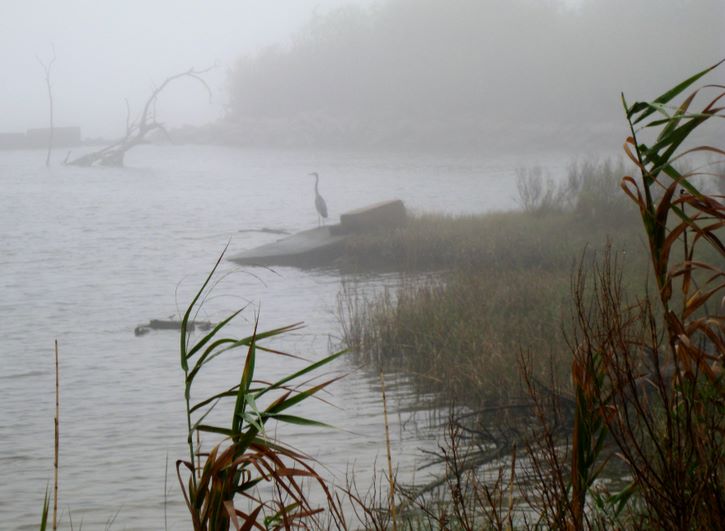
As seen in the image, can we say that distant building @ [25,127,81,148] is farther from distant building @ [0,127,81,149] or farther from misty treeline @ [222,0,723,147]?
misty treeline @ [222,0,723,147]

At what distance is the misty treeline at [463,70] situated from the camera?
1539 inches

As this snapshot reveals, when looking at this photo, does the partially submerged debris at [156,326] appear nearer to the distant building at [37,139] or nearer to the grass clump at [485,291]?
the grass clump at [485,291]

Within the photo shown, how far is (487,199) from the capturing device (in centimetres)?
2370

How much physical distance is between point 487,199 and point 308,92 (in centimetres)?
2881

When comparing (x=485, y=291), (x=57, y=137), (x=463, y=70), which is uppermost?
(x=463, y=70)

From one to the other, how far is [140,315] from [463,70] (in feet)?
123

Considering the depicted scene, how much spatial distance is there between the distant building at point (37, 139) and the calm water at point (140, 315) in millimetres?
16724

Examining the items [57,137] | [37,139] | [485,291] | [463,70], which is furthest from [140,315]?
[57,137]

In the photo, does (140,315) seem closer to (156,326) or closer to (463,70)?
(156,326)

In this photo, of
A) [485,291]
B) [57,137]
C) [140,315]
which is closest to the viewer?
[485,291]

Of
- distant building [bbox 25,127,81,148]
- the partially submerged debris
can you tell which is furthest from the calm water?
distant building [bbox 25,127,81,148]

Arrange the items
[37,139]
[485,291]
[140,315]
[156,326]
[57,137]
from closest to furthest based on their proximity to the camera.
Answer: [485,291] < [156,326] < [140,315] < [37,139] < [57,137]

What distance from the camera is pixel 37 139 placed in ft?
162

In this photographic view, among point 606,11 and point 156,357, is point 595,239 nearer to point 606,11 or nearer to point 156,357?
point 156,357
